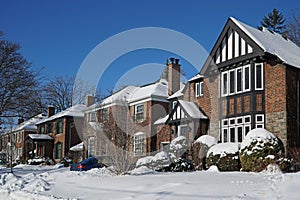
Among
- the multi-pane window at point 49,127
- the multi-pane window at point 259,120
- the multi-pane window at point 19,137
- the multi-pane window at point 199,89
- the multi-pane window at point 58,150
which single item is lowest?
the multi-pane window at point 58,150

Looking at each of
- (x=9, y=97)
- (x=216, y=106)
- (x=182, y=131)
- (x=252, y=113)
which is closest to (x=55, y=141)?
(x=9, y=97)

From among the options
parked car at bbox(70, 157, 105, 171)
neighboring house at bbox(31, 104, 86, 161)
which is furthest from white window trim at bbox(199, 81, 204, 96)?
neighboring house at bbox(31, 104, 86, 161)

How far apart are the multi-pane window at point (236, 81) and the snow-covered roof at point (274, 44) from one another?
147cm

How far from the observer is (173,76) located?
32.9 metres

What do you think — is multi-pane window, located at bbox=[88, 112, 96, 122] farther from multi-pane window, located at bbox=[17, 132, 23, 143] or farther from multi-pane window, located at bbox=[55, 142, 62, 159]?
multi-pane window, located at bbox=[17, 132, 23, 143]

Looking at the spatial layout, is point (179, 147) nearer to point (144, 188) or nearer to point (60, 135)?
point (144, 188)

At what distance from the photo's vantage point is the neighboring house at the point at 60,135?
4359 cm

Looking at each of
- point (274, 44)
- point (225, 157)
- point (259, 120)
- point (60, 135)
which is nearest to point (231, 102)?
point (259, 120)

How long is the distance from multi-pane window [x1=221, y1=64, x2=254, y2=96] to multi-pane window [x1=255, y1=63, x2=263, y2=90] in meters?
0.12

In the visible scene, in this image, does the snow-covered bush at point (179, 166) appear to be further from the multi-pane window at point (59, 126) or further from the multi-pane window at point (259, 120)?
the multi-pane window at point (59, 126)

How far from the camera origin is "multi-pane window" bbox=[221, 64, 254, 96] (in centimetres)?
2136

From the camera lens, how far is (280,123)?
19.6 metres

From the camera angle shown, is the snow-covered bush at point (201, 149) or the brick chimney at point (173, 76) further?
the brick chimney at point (173, 76)

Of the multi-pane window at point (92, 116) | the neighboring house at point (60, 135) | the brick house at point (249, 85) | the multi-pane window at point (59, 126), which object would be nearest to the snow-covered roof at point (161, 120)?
the brick house at point (249, 85)
